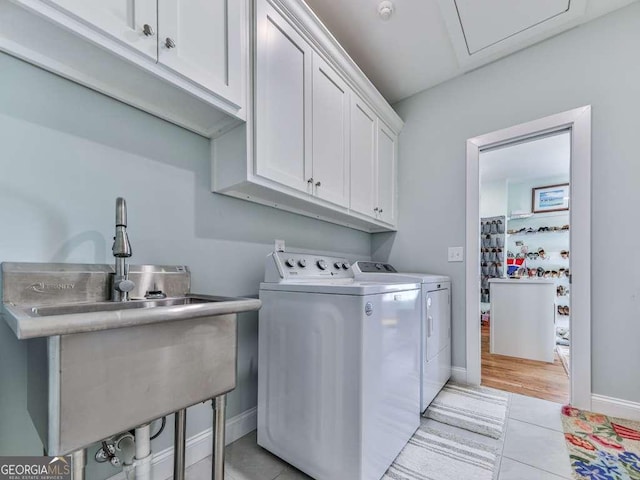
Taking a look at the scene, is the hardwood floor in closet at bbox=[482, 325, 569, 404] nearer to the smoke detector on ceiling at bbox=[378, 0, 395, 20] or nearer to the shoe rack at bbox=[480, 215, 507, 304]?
the shoe rack at bbox=[480, 215, 507, 304]

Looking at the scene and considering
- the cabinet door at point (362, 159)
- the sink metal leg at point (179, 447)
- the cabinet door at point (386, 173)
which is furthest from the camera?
the cabinet door at point (386, 173)

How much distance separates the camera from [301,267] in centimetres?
163

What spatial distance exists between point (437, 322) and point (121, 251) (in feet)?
6.19

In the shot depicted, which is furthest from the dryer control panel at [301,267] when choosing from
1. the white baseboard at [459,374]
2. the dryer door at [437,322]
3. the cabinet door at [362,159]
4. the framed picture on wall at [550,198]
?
the framed picture on wall at [550,198]

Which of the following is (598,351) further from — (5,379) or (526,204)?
(526,204)

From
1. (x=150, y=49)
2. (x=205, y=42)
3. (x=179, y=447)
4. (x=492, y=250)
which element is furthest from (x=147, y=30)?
(x=492, y=250)

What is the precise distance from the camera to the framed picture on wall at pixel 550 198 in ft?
14.8

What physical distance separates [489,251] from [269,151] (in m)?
4.93

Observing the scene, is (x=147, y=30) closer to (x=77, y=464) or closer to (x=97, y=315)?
(x=97, y=315)

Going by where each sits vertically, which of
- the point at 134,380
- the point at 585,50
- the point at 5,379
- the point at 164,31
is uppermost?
the point at 585,50

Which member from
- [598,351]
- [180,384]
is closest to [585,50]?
[598,351]

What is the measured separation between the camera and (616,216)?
1796 millimetres

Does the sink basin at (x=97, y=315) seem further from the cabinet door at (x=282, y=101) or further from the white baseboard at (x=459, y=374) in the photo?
the white baseboard at (x=459, y=374)

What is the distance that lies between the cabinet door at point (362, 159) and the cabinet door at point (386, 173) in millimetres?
Result: 122
